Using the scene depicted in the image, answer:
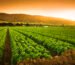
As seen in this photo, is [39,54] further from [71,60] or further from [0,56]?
[71,60]

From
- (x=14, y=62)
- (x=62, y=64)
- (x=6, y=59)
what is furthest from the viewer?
(x=6, y=59)

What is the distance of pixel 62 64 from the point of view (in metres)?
9.11

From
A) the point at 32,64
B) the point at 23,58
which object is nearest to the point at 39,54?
the point at 23,58

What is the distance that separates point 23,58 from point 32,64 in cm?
168

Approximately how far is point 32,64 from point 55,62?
31.3 inches

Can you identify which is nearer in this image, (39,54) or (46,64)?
(46,64)

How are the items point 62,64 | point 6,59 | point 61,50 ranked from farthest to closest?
1. point 61,50
2. point 6,59
3. point 62,64

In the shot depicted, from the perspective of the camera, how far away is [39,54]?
1212 centimetres

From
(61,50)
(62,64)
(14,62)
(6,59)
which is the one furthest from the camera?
(61,50)

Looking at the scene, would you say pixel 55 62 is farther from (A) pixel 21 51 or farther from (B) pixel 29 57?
(A) pixel 21 51

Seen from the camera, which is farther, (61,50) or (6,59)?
(61,50)

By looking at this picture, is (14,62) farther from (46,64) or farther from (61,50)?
(61,50)

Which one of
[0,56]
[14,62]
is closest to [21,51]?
[0,56]

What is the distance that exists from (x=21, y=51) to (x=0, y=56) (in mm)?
1141
